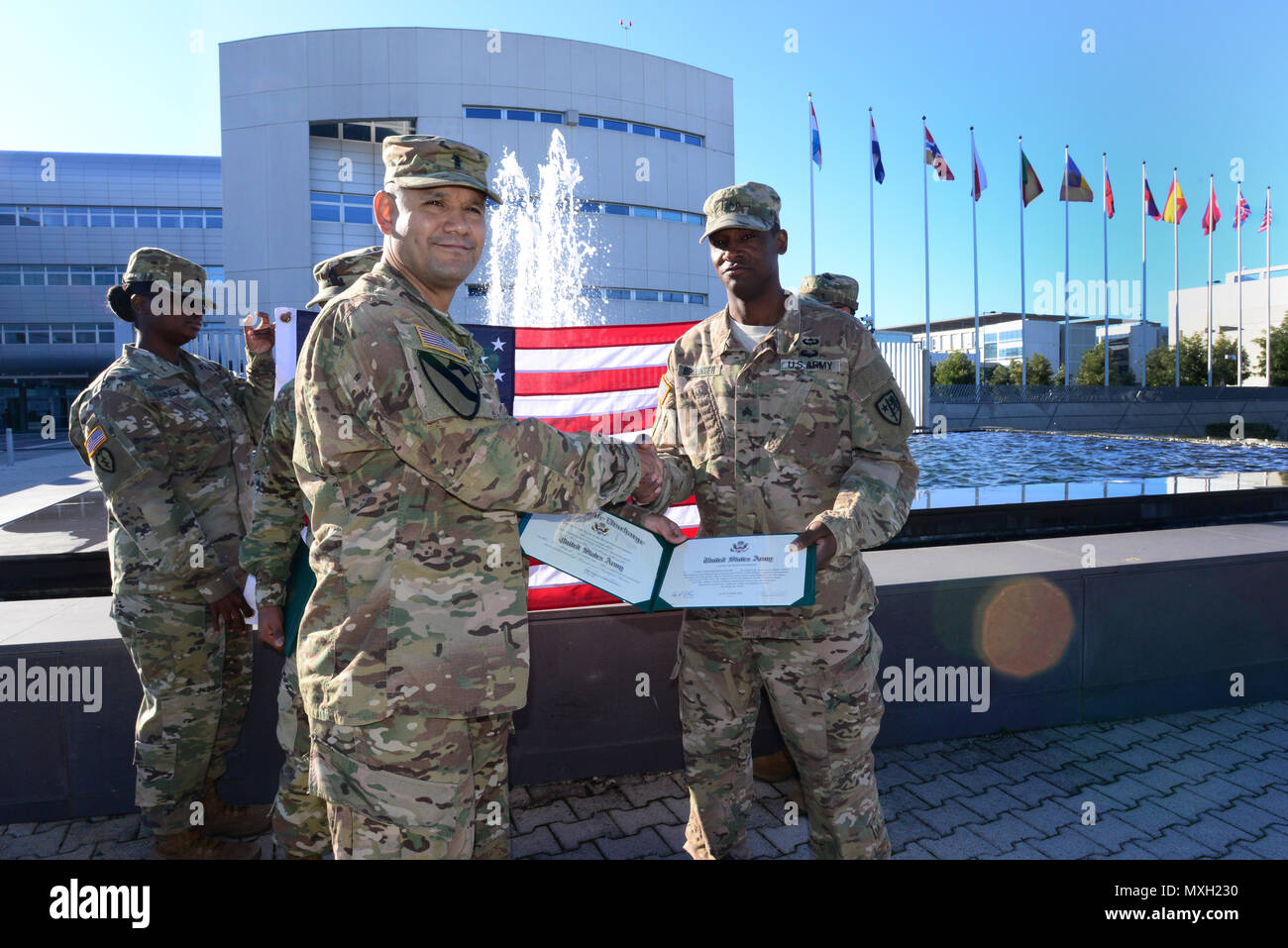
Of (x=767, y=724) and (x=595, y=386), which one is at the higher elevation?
(x=595, y=386)

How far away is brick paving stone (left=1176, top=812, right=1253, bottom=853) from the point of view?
2834 mm

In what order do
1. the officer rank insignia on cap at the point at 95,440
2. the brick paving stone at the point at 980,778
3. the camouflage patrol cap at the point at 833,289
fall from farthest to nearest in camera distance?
the camouflage patrol cap at the point at 833,289, the brick paving stone at the point at 980,778, the officer rank insignia on cap at the point at 95,440

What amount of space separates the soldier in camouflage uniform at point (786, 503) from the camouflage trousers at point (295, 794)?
118 centimetres

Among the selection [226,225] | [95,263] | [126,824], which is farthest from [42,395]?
[126,824]

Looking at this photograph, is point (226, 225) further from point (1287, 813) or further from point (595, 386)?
point (1287, 813)

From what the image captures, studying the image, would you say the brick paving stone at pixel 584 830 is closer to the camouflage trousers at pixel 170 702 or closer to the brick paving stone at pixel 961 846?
the brick paving stone at pixel 961 846

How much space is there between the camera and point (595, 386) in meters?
3.69

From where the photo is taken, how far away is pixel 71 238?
4031 centimetres

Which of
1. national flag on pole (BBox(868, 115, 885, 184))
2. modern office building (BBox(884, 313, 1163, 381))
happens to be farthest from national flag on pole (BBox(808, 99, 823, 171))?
modern office building (BBox(884, 313, 1163, 381))

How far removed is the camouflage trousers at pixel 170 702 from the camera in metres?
2.71

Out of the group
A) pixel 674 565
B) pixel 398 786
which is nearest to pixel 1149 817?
pixel 674 565

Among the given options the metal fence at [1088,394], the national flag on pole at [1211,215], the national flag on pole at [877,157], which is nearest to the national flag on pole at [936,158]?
the national flag on pole at [877,157]

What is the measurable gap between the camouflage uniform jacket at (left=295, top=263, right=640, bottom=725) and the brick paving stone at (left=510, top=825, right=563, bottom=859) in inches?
52.1
